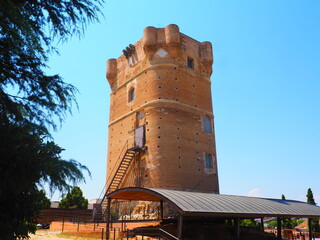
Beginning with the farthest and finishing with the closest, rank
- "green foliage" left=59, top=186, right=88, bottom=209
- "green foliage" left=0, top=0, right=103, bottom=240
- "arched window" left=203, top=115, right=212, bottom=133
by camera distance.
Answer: "green foliage" left=59, top=186, right=88, bottom=209 → "arched window" left=203, top=115, right=212, bottom=133 → "green foliage" left=0, top=0, right=103, bottom=240

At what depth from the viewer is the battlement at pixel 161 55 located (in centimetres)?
2514

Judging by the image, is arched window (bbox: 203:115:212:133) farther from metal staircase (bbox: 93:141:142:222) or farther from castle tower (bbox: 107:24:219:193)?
metal staircase (bbox: 93:141:142:222)

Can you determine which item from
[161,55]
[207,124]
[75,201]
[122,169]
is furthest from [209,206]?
[75,201]

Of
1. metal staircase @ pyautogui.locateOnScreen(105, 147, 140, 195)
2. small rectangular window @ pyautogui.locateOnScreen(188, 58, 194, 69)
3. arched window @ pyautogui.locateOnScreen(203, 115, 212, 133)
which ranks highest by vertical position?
small rectangular window @ pyautogui.locateOnScreen(188, 58, 194, 69)

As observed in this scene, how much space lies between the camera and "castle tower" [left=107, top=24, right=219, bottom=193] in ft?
73.9

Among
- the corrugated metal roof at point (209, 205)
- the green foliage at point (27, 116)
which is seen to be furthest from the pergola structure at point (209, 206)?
the green foliage at point (27, 116)

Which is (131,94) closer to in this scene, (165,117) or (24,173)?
(165,117)

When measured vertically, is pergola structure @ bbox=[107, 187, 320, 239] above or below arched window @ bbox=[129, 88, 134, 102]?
below

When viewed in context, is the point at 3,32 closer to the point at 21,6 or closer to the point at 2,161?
the point at 21,6

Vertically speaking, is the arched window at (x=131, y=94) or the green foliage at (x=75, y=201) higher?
the arched window at (x=131, y=94)

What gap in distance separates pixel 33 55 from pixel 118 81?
21.0 m

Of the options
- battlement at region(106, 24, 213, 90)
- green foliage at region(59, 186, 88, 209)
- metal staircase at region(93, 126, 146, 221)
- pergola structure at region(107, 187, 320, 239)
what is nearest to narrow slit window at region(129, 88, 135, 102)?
battlement at region(106, 24, 213, 90)

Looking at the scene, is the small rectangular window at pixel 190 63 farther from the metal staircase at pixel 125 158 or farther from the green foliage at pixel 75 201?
the green foliage at pixel 75 201

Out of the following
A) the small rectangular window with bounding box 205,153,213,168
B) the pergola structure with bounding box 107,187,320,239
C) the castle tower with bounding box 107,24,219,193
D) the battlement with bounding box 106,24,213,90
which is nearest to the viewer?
the pergola structure with bounding box 107,187,320,239
